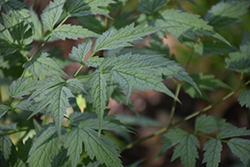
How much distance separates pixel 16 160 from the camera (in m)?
0.90

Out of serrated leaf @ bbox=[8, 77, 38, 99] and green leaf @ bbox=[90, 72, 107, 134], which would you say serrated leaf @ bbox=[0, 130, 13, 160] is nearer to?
serrated leaf @ bbox=[8, 77, 38, 99]

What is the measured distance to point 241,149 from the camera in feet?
2.98

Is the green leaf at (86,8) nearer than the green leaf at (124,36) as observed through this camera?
No

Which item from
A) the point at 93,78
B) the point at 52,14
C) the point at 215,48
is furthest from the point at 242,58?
the point at 52,14

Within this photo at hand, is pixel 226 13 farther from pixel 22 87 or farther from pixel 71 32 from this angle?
pixel 22 87

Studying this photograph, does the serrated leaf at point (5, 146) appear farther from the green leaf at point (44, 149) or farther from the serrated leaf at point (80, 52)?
the serrated leaf at point (80, 52)

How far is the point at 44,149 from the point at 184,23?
782 mm

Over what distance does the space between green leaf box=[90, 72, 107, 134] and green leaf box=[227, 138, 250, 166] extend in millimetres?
581

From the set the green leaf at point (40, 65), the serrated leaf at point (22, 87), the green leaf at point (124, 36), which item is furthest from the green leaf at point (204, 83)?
the serrated leaf at point (22, 87)

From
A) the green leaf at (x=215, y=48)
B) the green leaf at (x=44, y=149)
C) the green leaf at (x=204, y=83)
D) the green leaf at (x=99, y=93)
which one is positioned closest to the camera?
the green leaf at (x=99, y=93)

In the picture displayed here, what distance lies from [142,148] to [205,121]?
1.62 meters

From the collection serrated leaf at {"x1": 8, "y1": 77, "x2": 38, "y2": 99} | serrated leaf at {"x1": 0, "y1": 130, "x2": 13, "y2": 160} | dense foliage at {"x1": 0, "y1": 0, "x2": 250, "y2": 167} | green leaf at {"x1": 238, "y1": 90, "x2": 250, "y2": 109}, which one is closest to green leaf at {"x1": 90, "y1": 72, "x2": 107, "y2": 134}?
dense foliage at {"x1": 0, "y1": 0, "x2": 250, "y2": 167}

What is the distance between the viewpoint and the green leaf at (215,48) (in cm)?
117

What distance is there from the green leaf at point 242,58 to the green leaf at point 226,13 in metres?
0.11
